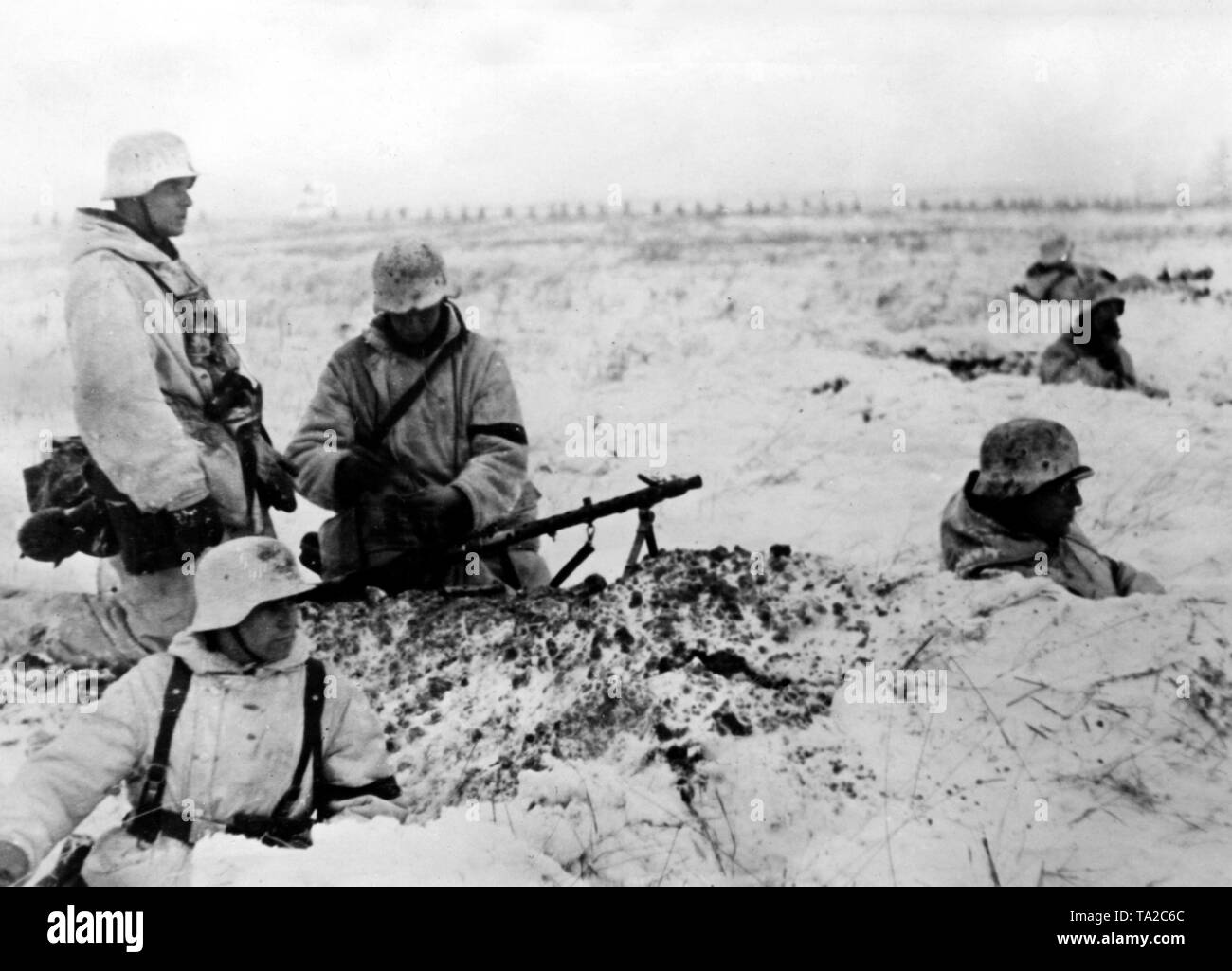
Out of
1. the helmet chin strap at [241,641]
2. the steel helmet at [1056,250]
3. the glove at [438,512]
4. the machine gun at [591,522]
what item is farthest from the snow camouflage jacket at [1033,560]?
the steel helmet at [1056,250]

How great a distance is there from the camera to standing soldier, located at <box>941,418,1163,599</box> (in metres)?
6.32

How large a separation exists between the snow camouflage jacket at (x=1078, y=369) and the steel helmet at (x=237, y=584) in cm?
749

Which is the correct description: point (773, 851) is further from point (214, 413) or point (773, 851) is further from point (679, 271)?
point (679, 271)

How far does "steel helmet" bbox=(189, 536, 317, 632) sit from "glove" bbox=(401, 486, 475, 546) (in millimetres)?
2003

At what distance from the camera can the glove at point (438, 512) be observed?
6.70 metres

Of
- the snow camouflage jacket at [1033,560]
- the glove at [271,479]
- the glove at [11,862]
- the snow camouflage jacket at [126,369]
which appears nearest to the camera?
the glove at [11,862]

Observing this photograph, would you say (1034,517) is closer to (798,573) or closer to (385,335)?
(798,573)

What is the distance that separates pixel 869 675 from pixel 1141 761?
1.04m

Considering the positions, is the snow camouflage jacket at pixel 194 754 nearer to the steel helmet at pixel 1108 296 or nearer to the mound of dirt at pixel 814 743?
the mound of dirt at pixel 814 743

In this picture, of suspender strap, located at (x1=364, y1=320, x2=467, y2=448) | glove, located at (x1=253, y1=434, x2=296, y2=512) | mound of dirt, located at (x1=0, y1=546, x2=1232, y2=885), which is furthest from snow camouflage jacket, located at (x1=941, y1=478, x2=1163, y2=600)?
glove, located at (x1=253, y1=434, x2=296, y2=512)

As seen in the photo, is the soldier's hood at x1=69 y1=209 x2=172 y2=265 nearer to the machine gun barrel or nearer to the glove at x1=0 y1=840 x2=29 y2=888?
the machine gun barrel
